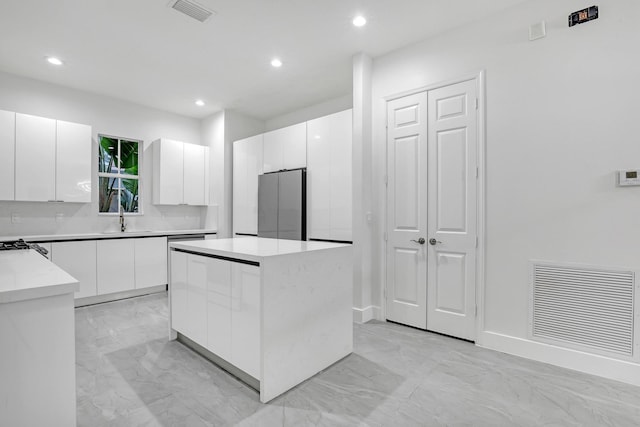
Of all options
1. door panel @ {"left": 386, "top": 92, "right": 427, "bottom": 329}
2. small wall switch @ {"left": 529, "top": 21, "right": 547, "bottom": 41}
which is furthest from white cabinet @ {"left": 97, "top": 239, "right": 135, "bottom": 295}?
small wall switch @ {"left": 529, "top": 21, "right": 547, "bottom": 41}

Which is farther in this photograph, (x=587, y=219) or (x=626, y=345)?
(x=587, y=219)

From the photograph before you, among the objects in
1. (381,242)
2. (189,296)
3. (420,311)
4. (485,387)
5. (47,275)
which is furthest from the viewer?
(381,242)

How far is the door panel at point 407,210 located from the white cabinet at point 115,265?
339 cm

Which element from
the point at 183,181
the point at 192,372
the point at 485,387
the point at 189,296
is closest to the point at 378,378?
the point at 485,387

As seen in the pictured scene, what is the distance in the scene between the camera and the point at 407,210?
10.4 feet

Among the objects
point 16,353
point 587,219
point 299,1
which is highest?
point 299,1

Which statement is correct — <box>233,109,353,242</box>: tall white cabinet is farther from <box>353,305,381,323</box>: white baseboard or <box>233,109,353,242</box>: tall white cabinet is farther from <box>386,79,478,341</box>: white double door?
<box>353,305,381,323</box>: white baseboard

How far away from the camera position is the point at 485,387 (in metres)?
2.05

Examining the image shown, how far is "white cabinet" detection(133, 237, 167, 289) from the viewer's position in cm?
431

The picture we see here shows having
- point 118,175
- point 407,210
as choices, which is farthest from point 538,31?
point 118,175

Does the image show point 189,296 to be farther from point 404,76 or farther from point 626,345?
point 626,345

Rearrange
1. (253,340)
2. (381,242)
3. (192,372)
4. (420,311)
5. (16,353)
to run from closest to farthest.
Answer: (16,353) → (253,340) → (192,372) → (420,311) → (381,242)

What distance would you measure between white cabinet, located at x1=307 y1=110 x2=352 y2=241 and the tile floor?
4.62 feet

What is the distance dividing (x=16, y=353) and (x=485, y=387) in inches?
95.2
